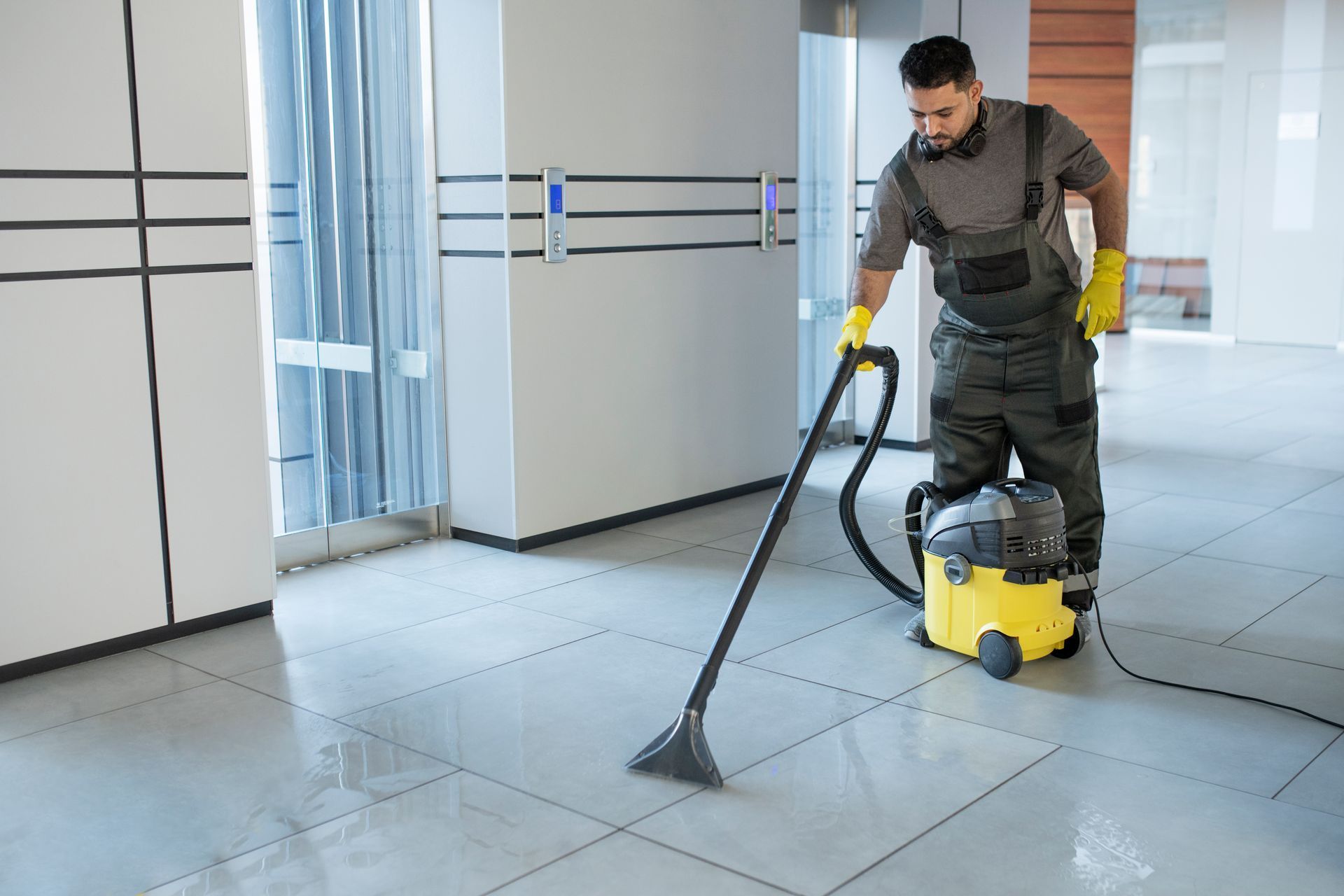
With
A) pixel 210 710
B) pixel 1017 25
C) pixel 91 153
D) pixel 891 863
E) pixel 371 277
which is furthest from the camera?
pixel 1017 25

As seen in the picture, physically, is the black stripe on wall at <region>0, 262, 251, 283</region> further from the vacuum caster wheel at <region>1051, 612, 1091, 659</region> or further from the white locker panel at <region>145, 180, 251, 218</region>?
the vacuum caster wheel at <region>1051, 612, 1091, 659</region>

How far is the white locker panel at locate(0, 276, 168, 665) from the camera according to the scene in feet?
9.68

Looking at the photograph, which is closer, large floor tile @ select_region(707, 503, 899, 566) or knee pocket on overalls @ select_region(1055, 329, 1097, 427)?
knee pocket on overalls @ select_region(1055, 329, 1097, 427)

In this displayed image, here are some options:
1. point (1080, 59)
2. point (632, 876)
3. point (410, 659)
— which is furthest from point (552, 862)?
point (1080, 59)

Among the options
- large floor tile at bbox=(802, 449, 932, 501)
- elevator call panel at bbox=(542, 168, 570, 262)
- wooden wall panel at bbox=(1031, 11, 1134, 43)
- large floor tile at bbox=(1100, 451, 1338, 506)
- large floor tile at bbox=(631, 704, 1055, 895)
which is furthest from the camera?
wooden wall panel at bbox=(1031, 11, 1134, 43)

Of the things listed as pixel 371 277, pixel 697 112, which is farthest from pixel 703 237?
→ pixel 371 277

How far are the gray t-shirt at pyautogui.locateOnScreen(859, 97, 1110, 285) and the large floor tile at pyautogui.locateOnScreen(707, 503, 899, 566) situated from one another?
1.25m

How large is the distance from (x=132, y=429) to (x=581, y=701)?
1338 millimetres

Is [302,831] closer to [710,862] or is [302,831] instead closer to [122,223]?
[710,862]

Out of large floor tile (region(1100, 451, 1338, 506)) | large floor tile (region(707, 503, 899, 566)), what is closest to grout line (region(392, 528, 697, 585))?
large floor tile (region(707, 503, 899, 566))

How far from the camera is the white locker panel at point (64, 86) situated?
285 centimetres

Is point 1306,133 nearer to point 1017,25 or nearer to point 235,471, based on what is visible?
point 1017,25

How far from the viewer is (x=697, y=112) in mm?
4484

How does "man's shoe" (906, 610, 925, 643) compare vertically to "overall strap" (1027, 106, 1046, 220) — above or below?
below
